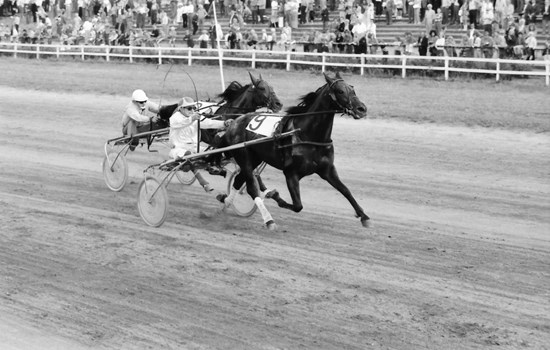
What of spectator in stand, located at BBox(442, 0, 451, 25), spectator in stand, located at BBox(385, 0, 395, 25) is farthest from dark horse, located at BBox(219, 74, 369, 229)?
spectator in stand, located at BBox(385, 0, 395, 25)

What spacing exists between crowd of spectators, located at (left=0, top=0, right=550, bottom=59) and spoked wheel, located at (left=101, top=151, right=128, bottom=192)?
6.09 m

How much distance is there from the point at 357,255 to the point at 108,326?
3072mm

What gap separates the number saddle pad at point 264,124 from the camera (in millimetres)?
10625

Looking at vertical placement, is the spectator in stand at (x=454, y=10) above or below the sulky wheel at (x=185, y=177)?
above

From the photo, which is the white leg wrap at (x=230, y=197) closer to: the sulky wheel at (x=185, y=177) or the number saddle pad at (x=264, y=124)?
the number saddle pad at (x=264, y=124)

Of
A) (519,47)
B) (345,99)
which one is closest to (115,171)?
(345,99)

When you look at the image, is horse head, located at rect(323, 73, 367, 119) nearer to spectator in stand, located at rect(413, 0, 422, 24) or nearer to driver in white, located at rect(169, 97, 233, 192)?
driver in white, located at rect(169, 97, 233, 192)

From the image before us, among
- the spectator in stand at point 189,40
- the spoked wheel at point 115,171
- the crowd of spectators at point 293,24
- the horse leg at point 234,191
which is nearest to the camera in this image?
the horse leg at point 234,191

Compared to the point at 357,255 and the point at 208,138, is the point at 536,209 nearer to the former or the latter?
the point at 357,255

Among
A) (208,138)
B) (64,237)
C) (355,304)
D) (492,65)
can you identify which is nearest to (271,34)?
(492,65)

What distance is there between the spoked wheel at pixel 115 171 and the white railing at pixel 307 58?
7.53 m

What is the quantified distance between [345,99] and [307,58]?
18.9 metres

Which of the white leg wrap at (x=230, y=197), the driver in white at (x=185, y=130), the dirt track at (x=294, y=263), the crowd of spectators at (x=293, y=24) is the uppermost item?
the crowd of spectators at (x=293, y=24)

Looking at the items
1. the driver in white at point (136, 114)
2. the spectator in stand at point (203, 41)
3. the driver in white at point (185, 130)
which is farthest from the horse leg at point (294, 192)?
the spectator in stand at point (203, 41)
